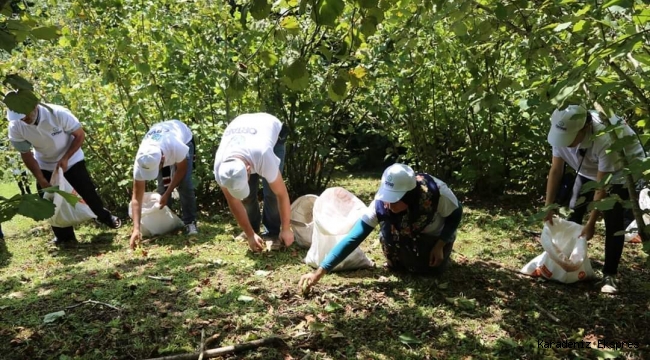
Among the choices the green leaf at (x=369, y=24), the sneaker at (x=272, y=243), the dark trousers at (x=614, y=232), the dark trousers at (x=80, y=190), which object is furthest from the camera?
the dark trousers at (x=80, y=190)

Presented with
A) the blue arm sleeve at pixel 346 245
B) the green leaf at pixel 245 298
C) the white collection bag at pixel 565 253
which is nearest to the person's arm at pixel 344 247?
the blue arm sleeve at pixel 346 245

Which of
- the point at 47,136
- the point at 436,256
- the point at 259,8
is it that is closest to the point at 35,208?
the point at 259,8

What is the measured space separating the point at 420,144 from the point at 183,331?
424 centimetres

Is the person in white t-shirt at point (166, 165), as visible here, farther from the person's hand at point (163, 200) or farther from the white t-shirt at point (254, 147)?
the white t-shirt at point (254, 147)

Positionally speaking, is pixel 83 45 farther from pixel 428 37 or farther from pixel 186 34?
pixel 428 37

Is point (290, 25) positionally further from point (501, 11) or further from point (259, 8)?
point (501, 11)

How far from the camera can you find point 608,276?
3.38 m

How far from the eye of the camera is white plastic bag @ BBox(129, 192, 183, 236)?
4883 mm

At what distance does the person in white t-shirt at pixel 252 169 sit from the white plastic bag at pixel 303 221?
145 mm

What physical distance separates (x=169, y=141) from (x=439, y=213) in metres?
2.67

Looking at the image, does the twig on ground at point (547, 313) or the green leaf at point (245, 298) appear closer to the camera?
the twig on ground at point (547, 313)

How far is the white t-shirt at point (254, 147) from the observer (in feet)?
12.8

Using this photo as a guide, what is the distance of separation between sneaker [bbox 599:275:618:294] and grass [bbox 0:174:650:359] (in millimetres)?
52

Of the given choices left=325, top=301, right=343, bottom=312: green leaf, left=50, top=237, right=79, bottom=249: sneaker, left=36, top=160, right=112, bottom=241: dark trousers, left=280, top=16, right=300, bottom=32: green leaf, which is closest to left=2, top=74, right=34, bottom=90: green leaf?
left=280, top=16, right=300, bottom=32: green leaf
